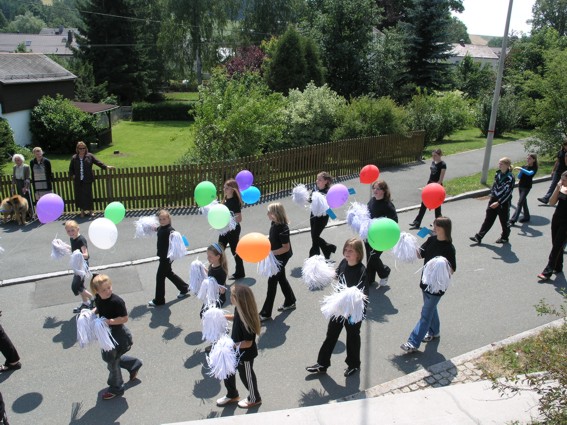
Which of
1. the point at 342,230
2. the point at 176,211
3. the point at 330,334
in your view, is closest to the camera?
the point at 330,334

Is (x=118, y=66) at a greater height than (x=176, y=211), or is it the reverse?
(x=118, y=66)

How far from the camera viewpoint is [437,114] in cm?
2300

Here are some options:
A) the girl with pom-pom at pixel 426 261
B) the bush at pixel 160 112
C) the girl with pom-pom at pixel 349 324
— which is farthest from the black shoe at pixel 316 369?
the bush at pixel 160 112

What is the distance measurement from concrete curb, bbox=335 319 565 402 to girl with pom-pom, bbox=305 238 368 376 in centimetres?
39

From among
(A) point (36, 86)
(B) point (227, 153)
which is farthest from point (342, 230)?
(A) point (36, 86)

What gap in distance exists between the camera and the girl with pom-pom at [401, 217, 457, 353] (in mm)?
5953

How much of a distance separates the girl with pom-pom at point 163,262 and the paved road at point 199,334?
0.21 metres

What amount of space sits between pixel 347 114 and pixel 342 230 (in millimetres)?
7619

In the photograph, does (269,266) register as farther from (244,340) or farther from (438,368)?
(438,368)

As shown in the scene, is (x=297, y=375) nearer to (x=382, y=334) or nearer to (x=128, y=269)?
(x=382, y=334)

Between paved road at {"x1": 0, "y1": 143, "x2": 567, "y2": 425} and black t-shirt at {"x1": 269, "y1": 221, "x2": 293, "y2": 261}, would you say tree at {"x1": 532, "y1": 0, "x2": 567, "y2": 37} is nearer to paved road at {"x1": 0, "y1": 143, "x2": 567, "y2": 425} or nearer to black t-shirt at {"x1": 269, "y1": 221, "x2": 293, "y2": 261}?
paved road at {"x1": 0, "y1": 143, "x2": 567, "y2": 425}

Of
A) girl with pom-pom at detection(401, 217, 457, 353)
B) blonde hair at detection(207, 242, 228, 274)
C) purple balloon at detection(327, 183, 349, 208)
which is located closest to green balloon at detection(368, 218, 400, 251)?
girl with pom-pom at detection(401, 217, 457, 353)

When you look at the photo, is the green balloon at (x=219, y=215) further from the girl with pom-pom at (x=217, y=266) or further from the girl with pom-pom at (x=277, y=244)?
the girl with pom-pom at (x=217, y=266)

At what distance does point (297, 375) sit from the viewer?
19.3 ft
